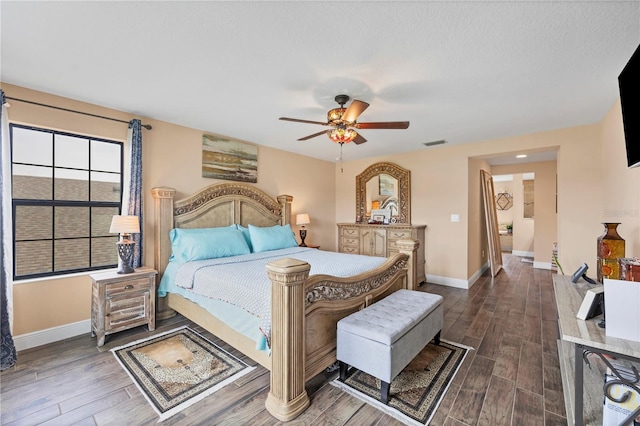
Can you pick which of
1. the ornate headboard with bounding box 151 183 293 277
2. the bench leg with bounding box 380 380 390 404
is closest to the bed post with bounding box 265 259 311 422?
the bench leg with bounding box 380 380 390 404

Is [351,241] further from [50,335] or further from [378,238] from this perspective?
[50,335]

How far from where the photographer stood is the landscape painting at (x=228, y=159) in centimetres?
404

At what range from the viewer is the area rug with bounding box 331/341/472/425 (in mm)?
1812

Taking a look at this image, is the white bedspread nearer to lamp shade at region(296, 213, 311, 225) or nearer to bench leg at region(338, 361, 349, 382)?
bench leg at region(338, 361, 349, 382)

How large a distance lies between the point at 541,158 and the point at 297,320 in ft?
21.8

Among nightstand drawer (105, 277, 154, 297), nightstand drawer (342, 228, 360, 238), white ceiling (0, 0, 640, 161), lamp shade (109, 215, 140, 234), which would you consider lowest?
nightstand drawer (105, 277, 154, 297)

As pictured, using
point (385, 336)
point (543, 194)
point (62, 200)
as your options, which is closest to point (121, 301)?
point (62, 200)

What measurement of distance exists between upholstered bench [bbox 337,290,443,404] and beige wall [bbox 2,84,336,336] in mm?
2816

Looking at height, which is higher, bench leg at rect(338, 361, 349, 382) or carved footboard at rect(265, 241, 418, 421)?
carved footboard at rect(265, 241, 418, 421)

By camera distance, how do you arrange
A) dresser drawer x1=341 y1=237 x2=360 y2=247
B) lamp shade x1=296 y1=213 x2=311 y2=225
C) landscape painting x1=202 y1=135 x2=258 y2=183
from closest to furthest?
landscape painting x1=202 y1=135 x2=258 y2=183
lamp shade x1=296 y1=213 x2=311 y2=225
dresser drawer x1=341 y1=237 x2=360 y2=247

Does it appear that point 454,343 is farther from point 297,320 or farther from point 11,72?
point 11,72

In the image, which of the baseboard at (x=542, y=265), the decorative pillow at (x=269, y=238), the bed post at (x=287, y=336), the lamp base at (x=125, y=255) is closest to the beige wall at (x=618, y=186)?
the bed post at (x=287, y=336)

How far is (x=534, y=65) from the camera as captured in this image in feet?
7.11

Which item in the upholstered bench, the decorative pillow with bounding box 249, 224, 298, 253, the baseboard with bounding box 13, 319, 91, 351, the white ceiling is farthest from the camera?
the decorative pillow with bounding box 249, 224, 298, 253
